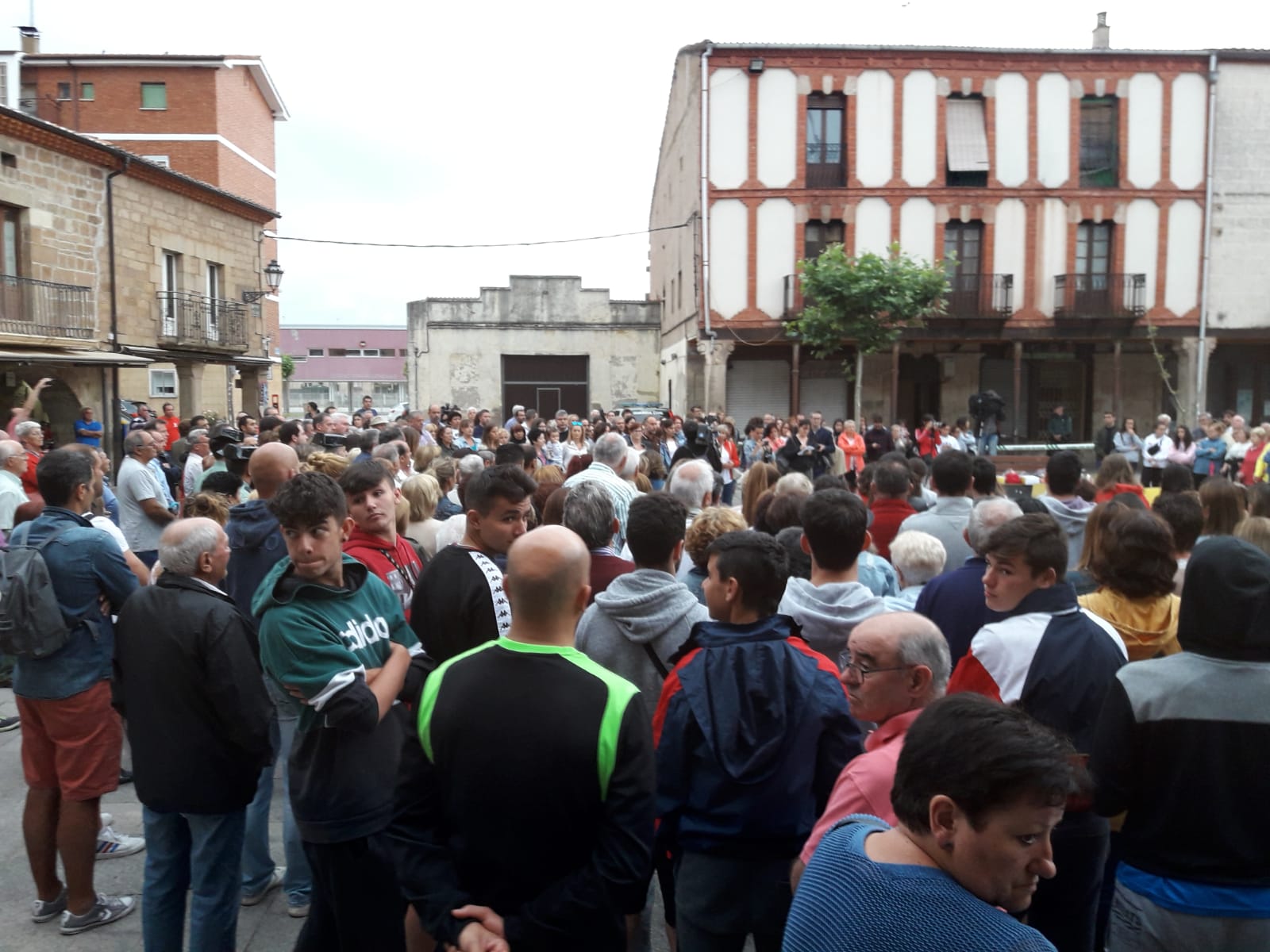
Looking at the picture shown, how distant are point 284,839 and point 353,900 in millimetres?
1443

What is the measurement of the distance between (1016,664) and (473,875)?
5.52 ft

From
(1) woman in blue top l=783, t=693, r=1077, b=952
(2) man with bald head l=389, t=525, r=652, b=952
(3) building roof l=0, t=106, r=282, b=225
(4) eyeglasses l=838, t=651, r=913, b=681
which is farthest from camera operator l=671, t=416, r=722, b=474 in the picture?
(3) building roof l=0, t=106, r=282, b=225

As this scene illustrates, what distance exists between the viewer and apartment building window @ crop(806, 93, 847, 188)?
24453 mm

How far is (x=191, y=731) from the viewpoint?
3.09 meters

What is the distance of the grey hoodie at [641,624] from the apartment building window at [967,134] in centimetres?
2464

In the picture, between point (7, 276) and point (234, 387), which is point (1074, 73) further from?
point (7, 276)

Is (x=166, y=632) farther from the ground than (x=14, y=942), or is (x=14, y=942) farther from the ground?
(x=166, y=632)

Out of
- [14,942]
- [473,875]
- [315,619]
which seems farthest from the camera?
[14,942]

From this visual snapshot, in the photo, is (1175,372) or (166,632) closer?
(166,632)

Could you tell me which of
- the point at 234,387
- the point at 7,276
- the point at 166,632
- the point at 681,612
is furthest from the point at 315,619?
the point at 234,387

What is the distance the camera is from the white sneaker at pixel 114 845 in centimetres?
429

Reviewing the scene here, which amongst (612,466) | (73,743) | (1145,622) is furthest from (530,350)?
(1145,622)

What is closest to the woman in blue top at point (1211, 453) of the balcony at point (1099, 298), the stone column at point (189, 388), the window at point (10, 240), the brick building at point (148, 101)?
the balcony at point (1099, 298)

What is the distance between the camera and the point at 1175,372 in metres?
26.6
